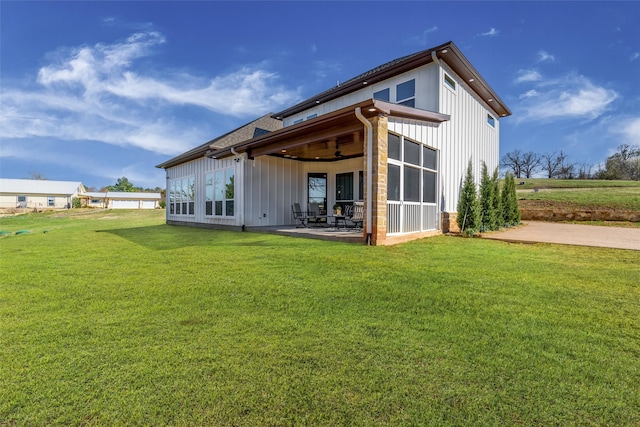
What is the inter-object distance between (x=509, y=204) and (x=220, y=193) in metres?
11.8

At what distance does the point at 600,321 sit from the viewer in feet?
8.45

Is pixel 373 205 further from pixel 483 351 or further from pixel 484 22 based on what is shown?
pixel 484 22

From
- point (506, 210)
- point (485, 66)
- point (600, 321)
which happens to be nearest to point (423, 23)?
point (485, 66)

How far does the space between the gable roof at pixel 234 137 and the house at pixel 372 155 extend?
0.26 feet

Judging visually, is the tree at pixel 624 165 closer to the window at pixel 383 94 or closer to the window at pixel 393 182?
the window at pixel 383 94

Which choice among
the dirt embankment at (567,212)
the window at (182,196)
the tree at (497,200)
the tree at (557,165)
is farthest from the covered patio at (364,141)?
the tree at (557,165)

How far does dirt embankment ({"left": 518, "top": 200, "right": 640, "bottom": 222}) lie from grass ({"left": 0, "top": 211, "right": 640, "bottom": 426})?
1187 cm

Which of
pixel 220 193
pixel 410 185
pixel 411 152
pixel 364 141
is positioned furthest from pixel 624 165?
pixel 220 193

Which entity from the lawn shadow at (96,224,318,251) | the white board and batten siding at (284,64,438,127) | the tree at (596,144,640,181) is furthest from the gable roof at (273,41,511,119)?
the tree at (596,144,640,181)

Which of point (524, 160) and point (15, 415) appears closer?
point (15, 415)

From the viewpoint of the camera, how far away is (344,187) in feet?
39.5

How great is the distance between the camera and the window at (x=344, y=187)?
11838 mm

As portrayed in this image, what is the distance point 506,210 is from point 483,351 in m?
11.6

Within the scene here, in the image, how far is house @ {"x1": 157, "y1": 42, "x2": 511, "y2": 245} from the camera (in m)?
6.73
